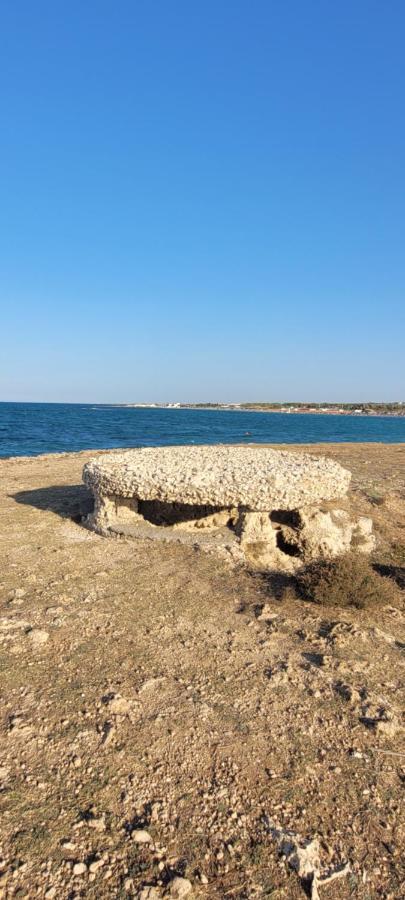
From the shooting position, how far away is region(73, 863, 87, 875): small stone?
2.50 metres

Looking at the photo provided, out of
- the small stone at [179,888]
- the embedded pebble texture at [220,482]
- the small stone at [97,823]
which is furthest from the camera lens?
the embedded pebble texture at [220,482]

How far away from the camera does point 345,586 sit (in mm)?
5992

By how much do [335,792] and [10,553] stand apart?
599 cm

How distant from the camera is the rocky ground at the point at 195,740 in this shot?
8.45 ft

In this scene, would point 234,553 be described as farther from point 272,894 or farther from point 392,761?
point 272,894

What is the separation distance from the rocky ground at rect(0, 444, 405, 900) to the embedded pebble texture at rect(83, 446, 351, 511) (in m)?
1.34

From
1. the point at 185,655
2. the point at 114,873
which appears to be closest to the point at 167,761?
the point at 114,873

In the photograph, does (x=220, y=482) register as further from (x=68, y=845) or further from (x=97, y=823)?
(x=68, y=845)

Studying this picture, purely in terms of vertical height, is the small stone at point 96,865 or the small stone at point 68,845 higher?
the small stone at point 68,845

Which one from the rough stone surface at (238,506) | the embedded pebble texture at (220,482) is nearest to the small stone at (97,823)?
the rough stone surface at (238,506)

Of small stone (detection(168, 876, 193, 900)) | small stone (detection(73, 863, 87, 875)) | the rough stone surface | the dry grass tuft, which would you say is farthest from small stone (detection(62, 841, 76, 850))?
the rough stone surface

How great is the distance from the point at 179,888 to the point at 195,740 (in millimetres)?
1060

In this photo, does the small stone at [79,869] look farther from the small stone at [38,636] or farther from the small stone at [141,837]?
the small stone at [38,636]

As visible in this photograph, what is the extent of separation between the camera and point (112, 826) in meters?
2.78
